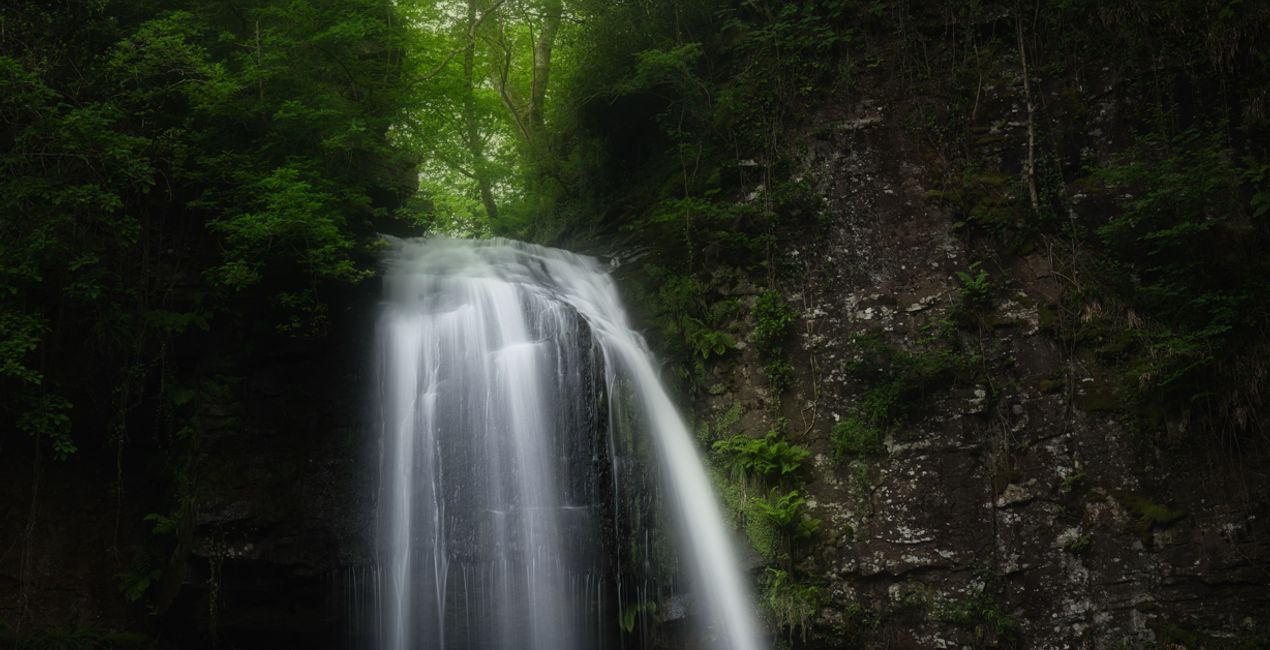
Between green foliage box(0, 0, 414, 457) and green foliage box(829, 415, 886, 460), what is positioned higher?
green foliage box(0, 0, 414, 457)

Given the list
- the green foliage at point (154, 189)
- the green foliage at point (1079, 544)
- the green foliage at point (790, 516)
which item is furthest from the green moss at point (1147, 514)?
the green foliage at point (154, 189)

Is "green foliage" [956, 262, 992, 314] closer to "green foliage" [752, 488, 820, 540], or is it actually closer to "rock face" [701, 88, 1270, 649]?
"rock face" [701, 88, 1270, 649]

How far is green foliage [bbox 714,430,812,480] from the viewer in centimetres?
883

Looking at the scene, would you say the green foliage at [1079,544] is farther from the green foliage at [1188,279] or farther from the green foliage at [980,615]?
the green foliage at [1188,279]

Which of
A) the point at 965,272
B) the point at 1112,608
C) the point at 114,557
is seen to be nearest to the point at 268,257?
the point at 114,557

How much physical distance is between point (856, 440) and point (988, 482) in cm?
136

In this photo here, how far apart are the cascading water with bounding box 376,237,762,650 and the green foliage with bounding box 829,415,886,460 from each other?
1500mm

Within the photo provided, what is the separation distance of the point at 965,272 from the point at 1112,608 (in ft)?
12.1

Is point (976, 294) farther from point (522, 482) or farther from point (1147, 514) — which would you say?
point (522, 482)

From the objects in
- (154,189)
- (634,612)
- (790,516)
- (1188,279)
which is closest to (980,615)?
(790,516)

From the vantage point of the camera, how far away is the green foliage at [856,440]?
28.9ft

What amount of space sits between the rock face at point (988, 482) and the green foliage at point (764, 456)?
25cm

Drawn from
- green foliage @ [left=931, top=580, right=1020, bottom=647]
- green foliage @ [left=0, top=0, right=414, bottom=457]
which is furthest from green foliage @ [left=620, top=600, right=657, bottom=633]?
green foliage @ [left=0, top=0, right=414, bottom=457]

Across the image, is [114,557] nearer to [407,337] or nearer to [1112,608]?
[407,337]
